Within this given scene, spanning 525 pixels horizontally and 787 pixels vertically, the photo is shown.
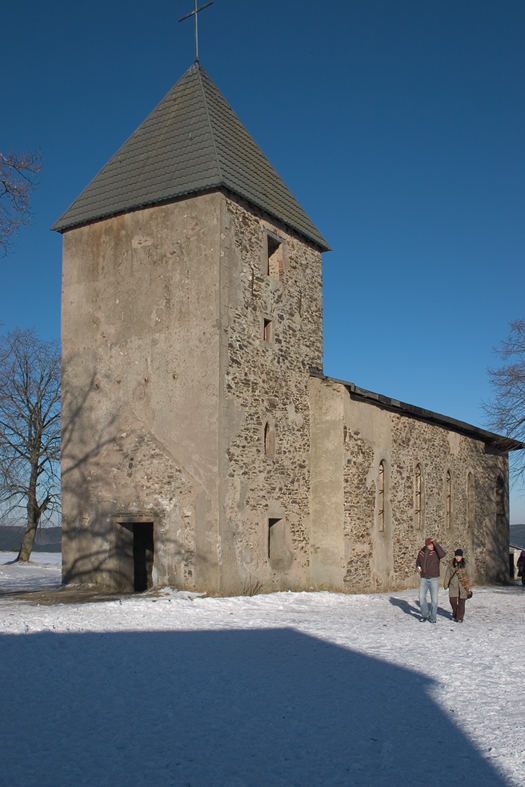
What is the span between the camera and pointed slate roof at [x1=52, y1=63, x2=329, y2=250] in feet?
58.4

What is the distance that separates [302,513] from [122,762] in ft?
43.7

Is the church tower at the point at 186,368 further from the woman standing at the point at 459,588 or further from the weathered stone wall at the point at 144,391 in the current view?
the woman standing at the point at 459,588

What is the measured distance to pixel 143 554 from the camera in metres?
18.7

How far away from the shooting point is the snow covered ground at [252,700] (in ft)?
18.8

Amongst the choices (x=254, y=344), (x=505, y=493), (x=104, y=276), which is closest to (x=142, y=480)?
(x=254, y=344)

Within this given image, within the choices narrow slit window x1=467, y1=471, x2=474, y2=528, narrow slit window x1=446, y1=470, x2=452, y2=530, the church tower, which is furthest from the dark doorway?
narrow slit window x1=467, y1=471, x2=474, y2=528

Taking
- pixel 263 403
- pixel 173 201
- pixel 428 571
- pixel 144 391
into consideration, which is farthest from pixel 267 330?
pixel 428 571

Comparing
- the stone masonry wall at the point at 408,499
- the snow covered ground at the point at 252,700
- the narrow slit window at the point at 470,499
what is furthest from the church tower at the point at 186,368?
the narrow slit window at the point at 470,499

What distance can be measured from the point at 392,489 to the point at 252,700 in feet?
45.2

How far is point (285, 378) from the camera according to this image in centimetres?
1881

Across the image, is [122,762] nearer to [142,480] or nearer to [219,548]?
[219,548]

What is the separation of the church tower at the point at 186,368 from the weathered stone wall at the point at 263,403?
4cm

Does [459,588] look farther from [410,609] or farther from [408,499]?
[408,499]

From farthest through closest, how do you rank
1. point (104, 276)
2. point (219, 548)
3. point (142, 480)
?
point (104, 276)
point (142, 480)
point (219, 548)
